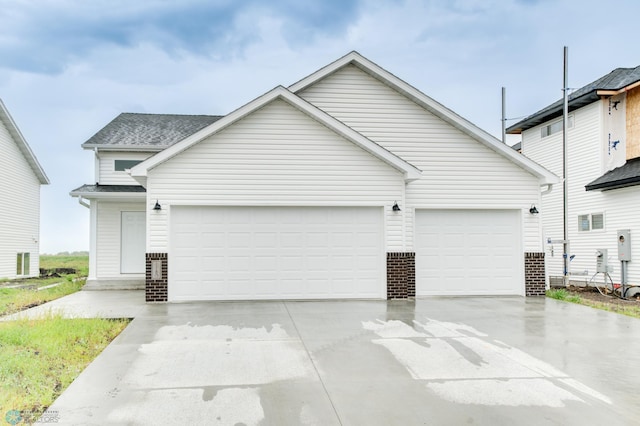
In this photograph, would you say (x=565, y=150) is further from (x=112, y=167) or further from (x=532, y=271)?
(x=112, y=167)

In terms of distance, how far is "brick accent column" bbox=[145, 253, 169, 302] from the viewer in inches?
461

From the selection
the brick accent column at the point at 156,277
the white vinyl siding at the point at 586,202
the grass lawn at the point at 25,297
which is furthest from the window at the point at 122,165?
the white vinyl siding at the point at 586,202

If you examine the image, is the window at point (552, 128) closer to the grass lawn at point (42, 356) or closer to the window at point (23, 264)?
the grass lawn at point (42, 356)

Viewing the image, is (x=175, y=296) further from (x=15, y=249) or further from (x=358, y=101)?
(x=15, y=249)

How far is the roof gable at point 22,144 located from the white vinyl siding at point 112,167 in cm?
703

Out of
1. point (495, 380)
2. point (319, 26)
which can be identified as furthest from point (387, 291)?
point (319, 26)

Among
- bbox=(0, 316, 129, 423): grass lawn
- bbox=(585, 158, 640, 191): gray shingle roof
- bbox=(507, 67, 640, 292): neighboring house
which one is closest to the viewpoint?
bbox=(0, 316, 129, 423): grass lawn

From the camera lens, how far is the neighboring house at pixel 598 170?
53.5 ft

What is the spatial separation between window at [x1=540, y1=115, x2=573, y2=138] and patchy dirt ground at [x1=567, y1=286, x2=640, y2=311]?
21.7 ft

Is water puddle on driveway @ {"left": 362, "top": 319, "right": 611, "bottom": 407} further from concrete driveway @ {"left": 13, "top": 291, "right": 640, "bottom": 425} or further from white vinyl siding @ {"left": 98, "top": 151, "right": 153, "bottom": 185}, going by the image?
white vinyl siding @ {"left": 98, "top": 151, "right": 153, "bottom": 185}

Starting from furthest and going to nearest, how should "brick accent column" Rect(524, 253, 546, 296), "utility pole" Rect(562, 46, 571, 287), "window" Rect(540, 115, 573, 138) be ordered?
"window" Rect(540, 115, 573, 138) < "utility pole" Rect(562, 46, 571, 287) < "brick accent column" Rect(524, 253, 546, 296)

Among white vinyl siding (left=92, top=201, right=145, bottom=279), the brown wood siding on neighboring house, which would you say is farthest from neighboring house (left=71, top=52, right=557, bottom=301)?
the brown wood siding on neighboring house

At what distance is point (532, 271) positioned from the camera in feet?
44.1

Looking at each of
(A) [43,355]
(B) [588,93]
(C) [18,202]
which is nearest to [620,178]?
(B) [588,93]
